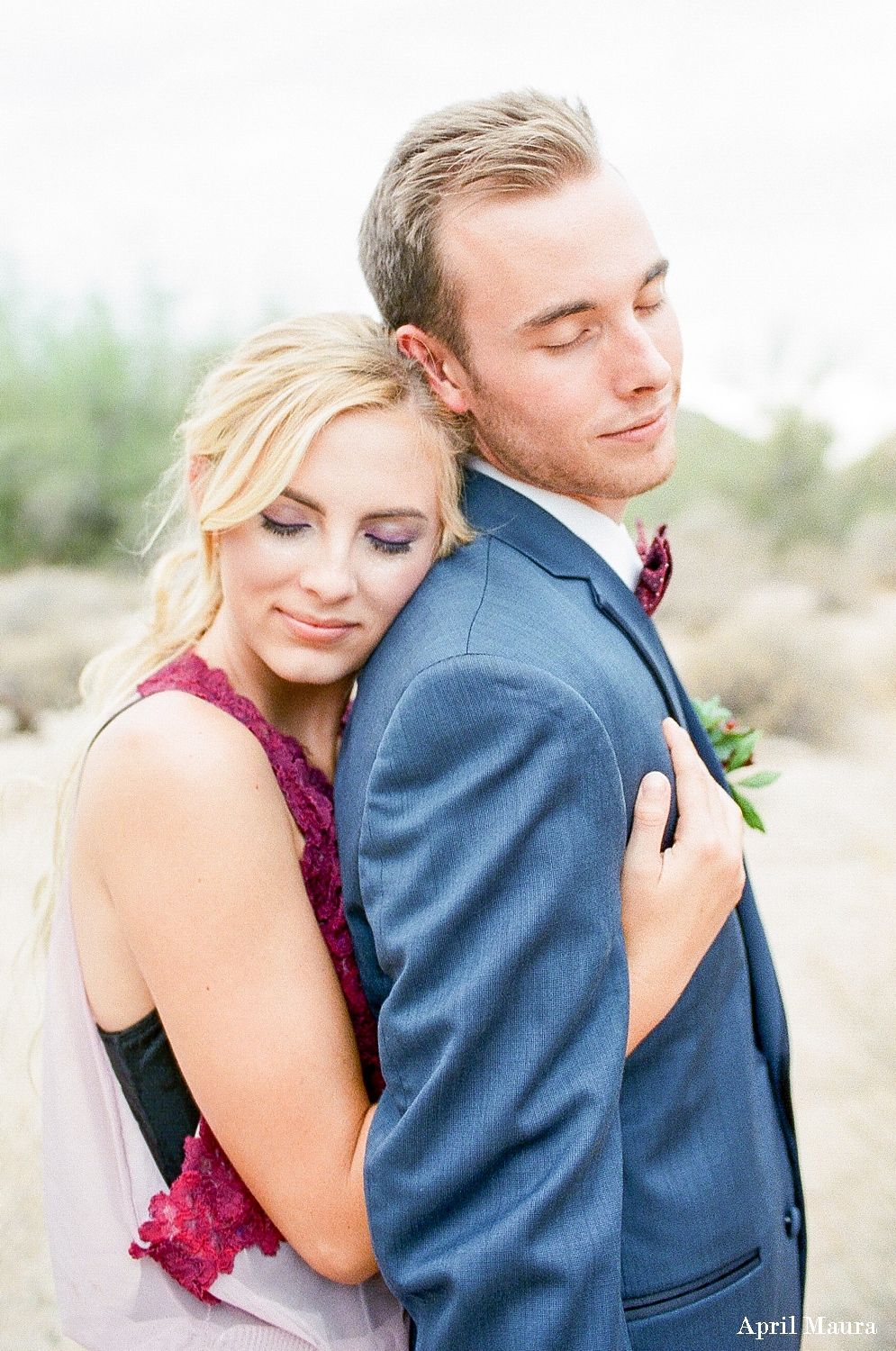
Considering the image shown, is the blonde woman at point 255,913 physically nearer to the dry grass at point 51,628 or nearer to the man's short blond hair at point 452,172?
the man's short blond hair at point 452,172

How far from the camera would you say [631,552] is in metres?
1.72

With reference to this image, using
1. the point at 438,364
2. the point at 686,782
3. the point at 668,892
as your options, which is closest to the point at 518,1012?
the point at 668,892

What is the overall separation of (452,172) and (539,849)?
0.98m

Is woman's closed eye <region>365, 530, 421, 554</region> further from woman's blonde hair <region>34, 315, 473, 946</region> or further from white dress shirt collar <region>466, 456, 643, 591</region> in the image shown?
white dress shirt collar <region>466, 456, 643, 591</region>

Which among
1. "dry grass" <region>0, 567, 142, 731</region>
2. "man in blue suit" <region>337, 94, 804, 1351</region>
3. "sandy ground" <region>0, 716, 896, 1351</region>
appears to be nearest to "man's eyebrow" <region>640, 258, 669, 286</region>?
"man in blue suit" <region>337, 94, 804, 1351</region>

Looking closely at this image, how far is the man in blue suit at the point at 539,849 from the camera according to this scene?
117 cm

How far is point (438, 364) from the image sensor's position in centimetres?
173

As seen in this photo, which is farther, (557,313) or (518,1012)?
(557,313)

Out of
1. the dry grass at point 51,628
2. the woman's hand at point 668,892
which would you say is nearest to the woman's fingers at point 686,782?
the woman's hand at point 668,892

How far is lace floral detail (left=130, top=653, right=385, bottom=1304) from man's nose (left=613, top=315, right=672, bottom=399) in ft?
2.22

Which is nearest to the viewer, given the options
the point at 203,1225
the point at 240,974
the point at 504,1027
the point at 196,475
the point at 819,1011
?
the point at 504,1027

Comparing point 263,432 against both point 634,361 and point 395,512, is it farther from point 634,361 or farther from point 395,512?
point 634,361

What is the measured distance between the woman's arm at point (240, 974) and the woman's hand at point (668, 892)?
361 millimetres

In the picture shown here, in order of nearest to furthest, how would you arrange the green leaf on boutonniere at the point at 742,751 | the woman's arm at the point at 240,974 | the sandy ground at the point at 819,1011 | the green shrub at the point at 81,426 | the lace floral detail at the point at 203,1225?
1. the woman's arm at the point at 240,974
2. the lace floral detail at the point at 203,1225
3. the green leaf on boutonniere at the point at 742,751
4. the sandy ground at the point at 819,1011
5. the green shrub at the point at 81,426
